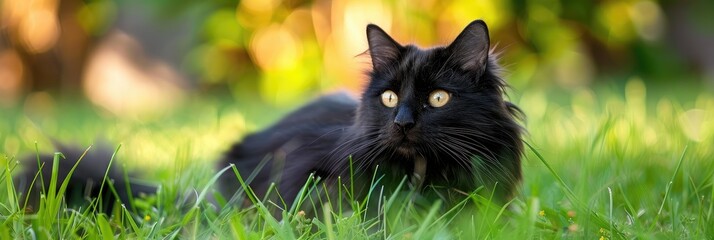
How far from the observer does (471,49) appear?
5.85 feet

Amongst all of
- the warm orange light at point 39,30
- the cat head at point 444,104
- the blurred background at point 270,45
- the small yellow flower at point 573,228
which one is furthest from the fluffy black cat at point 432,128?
the warm orange light at point 39,30

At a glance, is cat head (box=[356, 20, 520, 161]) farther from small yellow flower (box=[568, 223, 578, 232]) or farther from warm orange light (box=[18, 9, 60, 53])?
warm orange light (box=[18, 9, 60, 53])

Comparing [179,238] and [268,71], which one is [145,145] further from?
[268,71]

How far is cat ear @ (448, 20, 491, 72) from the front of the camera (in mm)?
1770

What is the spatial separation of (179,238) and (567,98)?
4.97 m

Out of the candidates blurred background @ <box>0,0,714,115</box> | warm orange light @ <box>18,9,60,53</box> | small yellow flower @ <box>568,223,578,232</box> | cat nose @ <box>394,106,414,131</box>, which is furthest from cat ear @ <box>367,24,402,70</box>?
warm orange light @ <box>18,9,60,53</box>

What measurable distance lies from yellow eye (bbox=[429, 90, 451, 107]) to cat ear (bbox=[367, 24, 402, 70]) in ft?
0.70

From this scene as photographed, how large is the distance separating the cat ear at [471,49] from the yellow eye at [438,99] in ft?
0.35

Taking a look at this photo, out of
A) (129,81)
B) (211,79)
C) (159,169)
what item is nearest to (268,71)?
(211,79)

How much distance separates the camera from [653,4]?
725 cm

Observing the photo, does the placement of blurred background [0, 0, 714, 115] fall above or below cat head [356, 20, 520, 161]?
below

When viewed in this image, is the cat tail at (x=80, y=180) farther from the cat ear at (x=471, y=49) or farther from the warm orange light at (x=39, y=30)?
the warm orange light at (x=39, y=30)

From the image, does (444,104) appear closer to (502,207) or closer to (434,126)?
(434,126)

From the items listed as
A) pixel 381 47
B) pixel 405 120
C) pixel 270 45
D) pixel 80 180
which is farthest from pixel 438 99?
pixel 270 45
